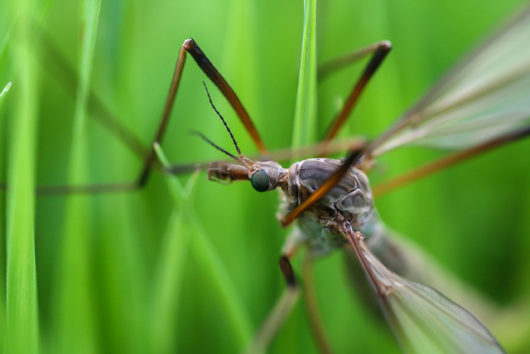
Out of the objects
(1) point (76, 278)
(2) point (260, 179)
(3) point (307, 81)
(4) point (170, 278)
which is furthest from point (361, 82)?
(1) point (76, 278)

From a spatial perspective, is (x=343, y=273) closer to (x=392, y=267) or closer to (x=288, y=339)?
(x=392, y=267)

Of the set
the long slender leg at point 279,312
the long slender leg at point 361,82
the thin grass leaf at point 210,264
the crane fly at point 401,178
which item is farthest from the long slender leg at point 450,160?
the thin grass leaf at point 210,264

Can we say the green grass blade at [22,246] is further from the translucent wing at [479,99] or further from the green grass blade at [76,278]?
the translucent wing at [479,99]

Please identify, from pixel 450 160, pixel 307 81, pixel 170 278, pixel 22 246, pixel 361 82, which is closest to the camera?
pixel 22 246

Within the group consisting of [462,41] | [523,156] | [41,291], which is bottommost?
[523,156]

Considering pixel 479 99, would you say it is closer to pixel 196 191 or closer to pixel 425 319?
pixel 425 319

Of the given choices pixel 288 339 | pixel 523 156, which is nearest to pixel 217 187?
pixel 288 339

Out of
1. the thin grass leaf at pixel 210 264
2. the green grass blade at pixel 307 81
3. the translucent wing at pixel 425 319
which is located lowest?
the translucent wing at pixel 425 319
